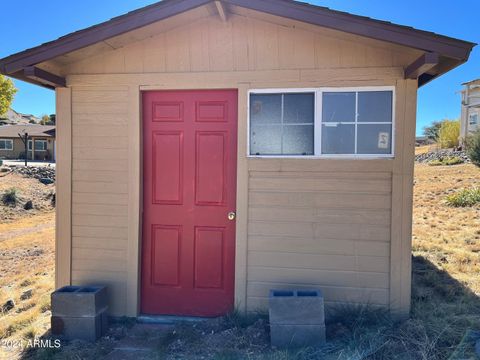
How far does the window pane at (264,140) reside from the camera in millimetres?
4113

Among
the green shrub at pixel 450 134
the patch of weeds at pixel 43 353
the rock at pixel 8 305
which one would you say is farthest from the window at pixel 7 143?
the patch of weeds at pixel 43 353

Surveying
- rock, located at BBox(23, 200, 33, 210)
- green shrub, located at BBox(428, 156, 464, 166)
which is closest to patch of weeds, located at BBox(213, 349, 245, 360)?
rock, located at BBox(23, 200, 33, 210)

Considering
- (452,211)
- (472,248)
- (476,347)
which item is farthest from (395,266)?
(452,211)

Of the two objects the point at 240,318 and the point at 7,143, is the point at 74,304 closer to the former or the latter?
the point at 240,318

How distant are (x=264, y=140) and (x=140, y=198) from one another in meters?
1.51

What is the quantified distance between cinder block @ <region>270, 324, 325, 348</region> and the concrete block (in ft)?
0.14

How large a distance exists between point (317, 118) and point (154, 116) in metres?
1.79

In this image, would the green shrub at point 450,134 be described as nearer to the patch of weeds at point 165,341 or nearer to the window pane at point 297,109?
the window pane at point 297,109

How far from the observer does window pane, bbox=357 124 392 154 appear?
396 cm

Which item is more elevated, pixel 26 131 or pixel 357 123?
pixel 26 131

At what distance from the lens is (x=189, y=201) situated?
424cm

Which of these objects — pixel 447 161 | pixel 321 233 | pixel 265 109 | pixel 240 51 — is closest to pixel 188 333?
pixel 321 233

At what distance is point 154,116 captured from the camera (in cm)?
428

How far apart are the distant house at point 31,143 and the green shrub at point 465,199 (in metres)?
34.8
